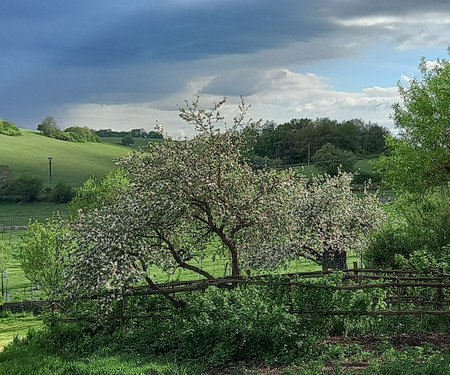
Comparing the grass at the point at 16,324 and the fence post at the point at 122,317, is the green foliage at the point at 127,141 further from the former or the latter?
the fence post at the point at 122,317

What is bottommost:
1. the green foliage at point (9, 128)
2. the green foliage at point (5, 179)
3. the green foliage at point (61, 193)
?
the green foliage at point (61, 193)

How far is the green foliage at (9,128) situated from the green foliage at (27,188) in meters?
43.6

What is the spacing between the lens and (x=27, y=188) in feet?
292

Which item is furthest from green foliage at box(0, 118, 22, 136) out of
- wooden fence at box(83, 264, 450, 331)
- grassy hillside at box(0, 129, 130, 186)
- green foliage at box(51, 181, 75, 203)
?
wooden fence at box(83, 264, 450, 331)

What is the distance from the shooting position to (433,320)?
46.3ft

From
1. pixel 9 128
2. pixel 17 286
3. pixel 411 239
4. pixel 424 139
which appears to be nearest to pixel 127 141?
pixel 9 128

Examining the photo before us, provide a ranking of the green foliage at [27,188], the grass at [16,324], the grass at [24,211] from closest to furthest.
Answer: the grass at [16,324], the grass at [24,211], the green foliage at [27,188]

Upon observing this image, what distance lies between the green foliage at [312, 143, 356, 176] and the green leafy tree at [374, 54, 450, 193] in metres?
37.3

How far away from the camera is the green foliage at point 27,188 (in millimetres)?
88875

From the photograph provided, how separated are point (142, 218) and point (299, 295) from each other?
481 cm

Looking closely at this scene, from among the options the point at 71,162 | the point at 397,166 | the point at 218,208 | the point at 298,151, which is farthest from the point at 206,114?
the point at 71,162

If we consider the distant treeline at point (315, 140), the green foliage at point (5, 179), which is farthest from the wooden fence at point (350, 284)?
the green foliage at point (5, 179)

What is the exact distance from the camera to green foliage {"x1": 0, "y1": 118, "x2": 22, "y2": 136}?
425 feet

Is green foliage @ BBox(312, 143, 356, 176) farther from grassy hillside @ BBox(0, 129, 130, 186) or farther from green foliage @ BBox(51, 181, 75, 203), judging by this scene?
grassy hillside @ BBox(0, 129, 130, 186)
